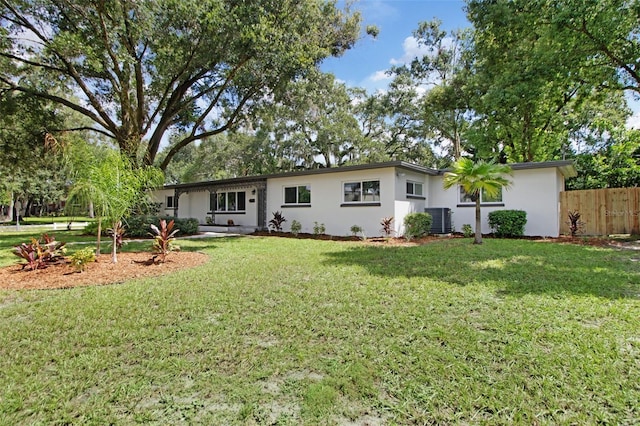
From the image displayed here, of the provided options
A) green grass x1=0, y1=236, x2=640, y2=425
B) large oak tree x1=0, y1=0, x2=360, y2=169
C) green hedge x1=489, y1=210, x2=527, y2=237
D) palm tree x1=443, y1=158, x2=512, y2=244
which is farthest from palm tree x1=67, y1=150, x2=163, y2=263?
green hedge x1=489, y1=210, x2=527, y2=237

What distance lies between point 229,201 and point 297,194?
5.13 metres

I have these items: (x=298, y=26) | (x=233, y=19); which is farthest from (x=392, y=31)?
(x=233, y=19)

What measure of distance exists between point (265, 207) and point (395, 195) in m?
6.55

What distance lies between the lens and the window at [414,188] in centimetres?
1244

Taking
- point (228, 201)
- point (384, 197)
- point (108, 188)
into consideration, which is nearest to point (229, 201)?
point (228, 201)

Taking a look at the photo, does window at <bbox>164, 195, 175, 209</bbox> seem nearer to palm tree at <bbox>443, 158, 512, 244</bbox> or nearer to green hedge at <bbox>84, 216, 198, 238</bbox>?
green hedge at <bbox>84, 216, 198, 238</bbox>

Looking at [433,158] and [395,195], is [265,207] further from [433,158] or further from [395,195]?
[433,158]

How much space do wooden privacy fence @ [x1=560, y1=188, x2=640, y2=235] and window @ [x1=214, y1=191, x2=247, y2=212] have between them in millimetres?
13977

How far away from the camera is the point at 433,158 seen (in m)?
25.8

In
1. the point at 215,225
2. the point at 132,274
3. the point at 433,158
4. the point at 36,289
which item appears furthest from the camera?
the point at 433,158

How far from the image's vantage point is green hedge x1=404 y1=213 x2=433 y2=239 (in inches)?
436

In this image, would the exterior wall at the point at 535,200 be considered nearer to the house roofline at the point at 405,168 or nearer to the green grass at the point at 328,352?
the house roofline at the point at 405,168

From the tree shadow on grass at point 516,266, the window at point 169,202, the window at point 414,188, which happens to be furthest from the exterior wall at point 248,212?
the tree shadow on grass at point 516,266

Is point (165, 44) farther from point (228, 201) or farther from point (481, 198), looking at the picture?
point (481, 198)
